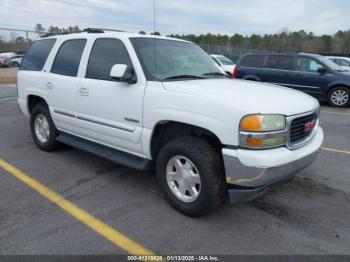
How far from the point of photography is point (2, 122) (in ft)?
25.7

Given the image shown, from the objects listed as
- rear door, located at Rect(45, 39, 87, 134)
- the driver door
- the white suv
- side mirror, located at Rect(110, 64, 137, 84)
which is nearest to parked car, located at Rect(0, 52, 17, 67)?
the white suv

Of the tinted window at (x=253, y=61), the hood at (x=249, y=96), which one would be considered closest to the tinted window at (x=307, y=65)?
the tinted window at (x=253, y=61)

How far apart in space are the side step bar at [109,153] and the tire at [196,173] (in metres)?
0.30

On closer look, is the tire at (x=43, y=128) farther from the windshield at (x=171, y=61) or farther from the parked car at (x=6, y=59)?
the parked car at (x=6, y=59)

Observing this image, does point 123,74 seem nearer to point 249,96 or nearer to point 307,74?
point 249,96

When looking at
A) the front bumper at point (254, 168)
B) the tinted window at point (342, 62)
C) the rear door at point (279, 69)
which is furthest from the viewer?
the tinted window at point (342, 62)

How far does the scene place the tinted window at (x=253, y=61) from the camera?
478 inches

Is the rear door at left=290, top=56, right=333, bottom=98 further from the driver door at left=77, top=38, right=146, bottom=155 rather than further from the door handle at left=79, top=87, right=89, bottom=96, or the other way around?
the door handle at left=79, top=87, right=89, bottom=96

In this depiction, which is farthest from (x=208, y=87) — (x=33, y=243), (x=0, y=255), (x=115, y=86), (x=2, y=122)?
(x=2, y=122)

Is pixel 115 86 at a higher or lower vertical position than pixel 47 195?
higher

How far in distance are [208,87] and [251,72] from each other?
9.17 meters

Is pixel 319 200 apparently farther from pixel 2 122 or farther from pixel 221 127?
pixel 2 122

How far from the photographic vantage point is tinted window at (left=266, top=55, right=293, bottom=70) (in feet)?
38.0

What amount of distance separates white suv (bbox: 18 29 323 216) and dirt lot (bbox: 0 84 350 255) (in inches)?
13.8
